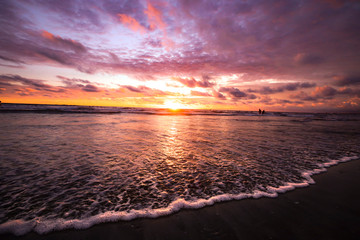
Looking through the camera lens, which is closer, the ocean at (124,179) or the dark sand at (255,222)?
the dark sand at (255,222)

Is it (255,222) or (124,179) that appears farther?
(124,179)

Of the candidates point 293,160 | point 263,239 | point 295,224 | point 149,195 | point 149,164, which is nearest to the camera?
point 263,239

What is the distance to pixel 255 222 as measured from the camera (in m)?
3.24

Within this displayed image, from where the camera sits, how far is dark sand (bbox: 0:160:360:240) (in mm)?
2895

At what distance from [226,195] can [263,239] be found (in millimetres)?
1395

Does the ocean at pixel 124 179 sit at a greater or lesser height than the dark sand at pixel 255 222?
greater

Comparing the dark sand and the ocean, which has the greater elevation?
the ocean

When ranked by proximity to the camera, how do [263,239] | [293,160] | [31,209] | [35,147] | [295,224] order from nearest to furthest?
[263,239], [295,224], [31,209], [293,160], [35,147]

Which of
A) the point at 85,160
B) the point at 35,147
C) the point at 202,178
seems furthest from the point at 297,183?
the point at 35,147

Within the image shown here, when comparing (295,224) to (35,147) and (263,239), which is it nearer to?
(263,239)

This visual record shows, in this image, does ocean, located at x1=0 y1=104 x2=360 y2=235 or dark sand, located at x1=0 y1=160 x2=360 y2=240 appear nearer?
dark sand, located at x1=0 y1=160 x2=360 y2=240

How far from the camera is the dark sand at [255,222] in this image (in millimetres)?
2895

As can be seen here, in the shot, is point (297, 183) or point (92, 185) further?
point (297, 183)

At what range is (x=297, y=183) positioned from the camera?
4.96 meters
